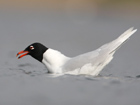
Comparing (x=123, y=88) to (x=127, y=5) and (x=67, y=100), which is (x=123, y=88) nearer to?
(x=67, y=100)

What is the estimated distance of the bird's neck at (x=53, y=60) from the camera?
10.5m

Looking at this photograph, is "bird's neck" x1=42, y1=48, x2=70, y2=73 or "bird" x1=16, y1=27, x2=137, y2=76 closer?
"bird" x1=16, y1=27, x2=137, y2=76

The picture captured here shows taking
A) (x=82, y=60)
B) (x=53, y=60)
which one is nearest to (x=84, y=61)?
(x=82, y=60)

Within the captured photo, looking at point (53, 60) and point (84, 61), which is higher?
point (53, 60)

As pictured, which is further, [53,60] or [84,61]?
[53,60]

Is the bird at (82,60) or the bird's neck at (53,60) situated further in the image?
the bird's neck at (53,60)

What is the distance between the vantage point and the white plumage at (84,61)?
10117mm

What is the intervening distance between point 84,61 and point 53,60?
845 millimetres

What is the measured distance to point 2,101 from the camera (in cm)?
731

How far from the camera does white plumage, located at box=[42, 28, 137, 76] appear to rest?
33.2ft

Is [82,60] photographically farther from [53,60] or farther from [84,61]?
[53,60]

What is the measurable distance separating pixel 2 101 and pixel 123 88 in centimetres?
239

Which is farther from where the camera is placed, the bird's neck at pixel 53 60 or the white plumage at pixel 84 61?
the bird's neck at pixel 53 60

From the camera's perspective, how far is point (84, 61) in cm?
1020
